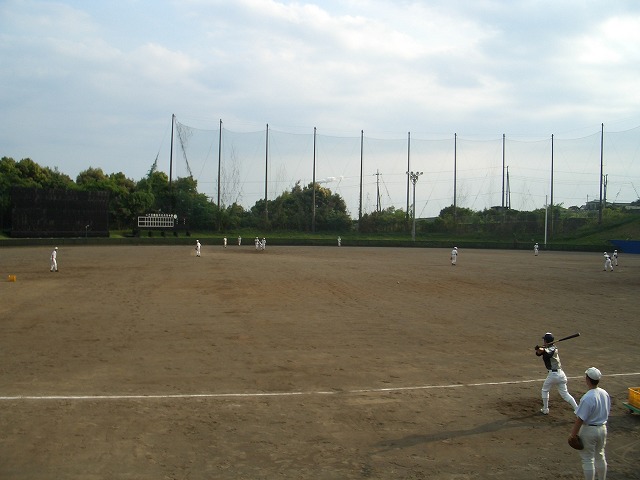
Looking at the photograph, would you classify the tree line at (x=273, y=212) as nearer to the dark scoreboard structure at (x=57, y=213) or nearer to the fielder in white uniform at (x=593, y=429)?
the dark scoreboard structure at (x=57, y=213)

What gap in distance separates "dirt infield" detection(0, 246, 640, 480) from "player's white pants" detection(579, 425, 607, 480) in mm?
682

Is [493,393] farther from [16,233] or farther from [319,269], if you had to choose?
[16,233]

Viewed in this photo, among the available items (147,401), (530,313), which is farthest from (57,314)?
(530,313)

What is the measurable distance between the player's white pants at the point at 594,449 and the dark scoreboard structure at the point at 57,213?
175ft

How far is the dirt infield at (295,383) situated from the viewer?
254 inches

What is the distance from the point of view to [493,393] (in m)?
9.26

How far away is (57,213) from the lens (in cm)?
5128

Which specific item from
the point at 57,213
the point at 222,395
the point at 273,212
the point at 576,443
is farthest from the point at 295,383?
the point at 273,212

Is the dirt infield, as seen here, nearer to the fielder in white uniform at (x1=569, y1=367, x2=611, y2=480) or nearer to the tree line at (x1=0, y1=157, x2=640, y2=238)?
the fielder in white uniform at (x1=569, y1=367, x2=611, y2=480)

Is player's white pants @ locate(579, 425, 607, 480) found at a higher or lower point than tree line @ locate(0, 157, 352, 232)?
lower

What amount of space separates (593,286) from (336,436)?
2244cm

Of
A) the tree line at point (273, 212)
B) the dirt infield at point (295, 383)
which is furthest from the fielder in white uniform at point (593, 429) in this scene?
the tree line at point (273, 212)

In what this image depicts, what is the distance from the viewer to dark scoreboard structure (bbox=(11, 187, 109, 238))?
164 ft

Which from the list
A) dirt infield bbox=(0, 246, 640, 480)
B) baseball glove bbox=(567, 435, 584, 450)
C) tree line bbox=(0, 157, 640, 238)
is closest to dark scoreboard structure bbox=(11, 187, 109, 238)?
tree line bbox=(0, 157, 640, 238)
